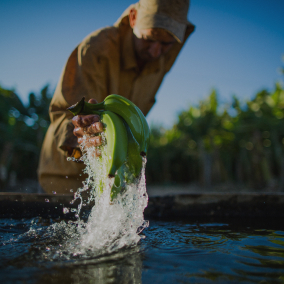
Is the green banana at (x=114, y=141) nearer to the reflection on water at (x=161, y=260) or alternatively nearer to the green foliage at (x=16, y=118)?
the reflection on water at (x=161, y=260)

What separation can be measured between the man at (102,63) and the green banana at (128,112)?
61 centimetres

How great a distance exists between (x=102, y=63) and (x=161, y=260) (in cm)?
201

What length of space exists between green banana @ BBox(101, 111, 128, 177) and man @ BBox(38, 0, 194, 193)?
2.37 feet

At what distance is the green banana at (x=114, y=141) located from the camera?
1261mm

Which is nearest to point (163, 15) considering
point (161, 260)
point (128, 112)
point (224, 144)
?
point (128, 112)

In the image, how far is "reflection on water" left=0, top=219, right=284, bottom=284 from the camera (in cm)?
89

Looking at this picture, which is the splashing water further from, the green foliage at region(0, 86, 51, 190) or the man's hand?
the green foliage at region(0, 86, 51, 190)

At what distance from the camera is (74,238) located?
1415 millimetres

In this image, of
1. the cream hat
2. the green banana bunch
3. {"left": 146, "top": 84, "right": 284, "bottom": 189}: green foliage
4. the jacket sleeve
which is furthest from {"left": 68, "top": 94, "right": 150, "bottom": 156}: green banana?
{"left": 146, "top": 84, "right": 284, "bottom": 189}: green foliage

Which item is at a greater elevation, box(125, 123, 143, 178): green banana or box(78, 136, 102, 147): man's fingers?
box(78, 136, 102, 147): man's fingers

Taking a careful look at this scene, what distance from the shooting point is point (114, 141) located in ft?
4.30

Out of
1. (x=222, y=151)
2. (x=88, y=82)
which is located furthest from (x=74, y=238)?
(x=222, y=151)

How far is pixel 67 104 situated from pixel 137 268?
1.77m

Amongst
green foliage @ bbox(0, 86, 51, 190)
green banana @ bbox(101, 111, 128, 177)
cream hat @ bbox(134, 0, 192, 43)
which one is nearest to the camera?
green banana @ bbox(101, 111, 128, 177)
